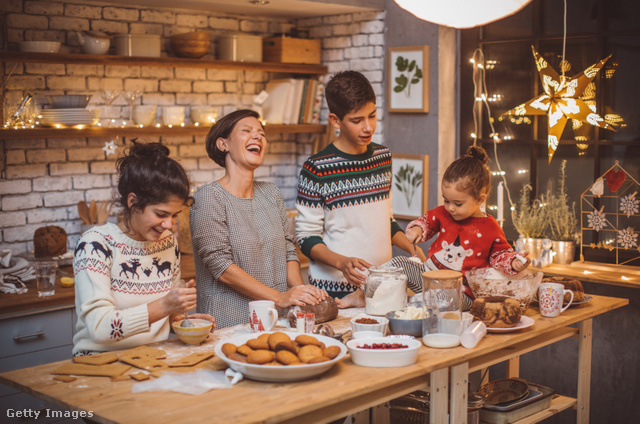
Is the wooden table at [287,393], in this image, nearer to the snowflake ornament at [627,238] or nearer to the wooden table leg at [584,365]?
the wooden table leg at [584,365]

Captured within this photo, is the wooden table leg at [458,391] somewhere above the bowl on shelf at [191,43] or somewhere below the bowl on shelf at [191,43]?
below

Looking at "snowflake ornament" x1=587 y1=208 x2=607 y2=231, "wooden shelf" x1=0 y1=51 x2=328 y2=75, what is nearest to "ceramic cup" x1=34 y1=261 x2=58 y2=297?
"wooden shelf" x1=0 y1=51 x2=328 y2=75

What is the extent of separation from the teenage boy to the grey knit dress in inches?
6.2

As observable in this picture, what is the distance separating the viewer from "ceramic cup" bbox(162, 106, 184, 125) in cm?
426

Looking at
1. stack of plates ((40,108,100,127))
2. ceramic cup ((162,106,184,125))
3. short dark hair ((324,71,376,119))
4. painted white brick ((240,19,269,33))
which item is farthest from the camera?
painted white brick ((240,19,269,33))

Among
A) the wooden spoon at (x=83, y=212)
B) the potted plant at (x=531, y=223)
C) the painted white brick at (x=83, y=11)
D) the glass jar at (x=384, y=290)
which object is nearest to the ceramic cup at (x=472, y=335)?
the glass jar at (x=384, y=290)

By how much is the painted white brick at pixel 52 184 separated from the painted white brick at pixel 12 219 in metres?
0.16

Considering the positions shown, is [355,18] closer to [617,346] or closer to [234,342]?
[617,346]

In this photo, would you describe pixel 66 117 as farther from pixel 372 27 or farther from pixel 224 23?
pixel 372 27

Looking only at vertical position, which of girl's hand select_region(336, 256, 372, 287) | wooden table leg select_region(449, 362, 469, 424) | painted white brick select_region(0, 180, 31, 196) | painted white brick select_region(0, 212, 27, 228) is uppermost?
painted white brick select_region(0, 180, 31, 196)

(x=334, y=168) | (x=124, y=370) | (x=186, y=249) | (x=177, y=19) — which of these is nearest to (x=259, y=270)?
(x=334, y=168)

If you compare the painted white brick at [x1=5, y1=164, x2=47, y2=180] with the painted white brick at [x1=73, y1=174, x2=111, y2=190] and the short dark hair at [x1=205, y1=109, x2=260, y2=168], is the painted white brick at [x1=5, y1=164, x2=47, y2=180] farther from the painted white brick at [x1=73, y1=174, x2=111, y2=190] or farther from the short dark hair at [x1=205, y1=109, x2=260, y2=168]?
the short dark hair at [x1=205, y1=109, x2=260, y2=168]

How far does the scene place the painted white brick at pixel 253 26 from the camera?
4766 millimetres

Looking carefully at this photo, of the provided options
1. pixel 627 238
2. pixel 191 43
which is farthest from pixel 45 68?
pixel 627 238
